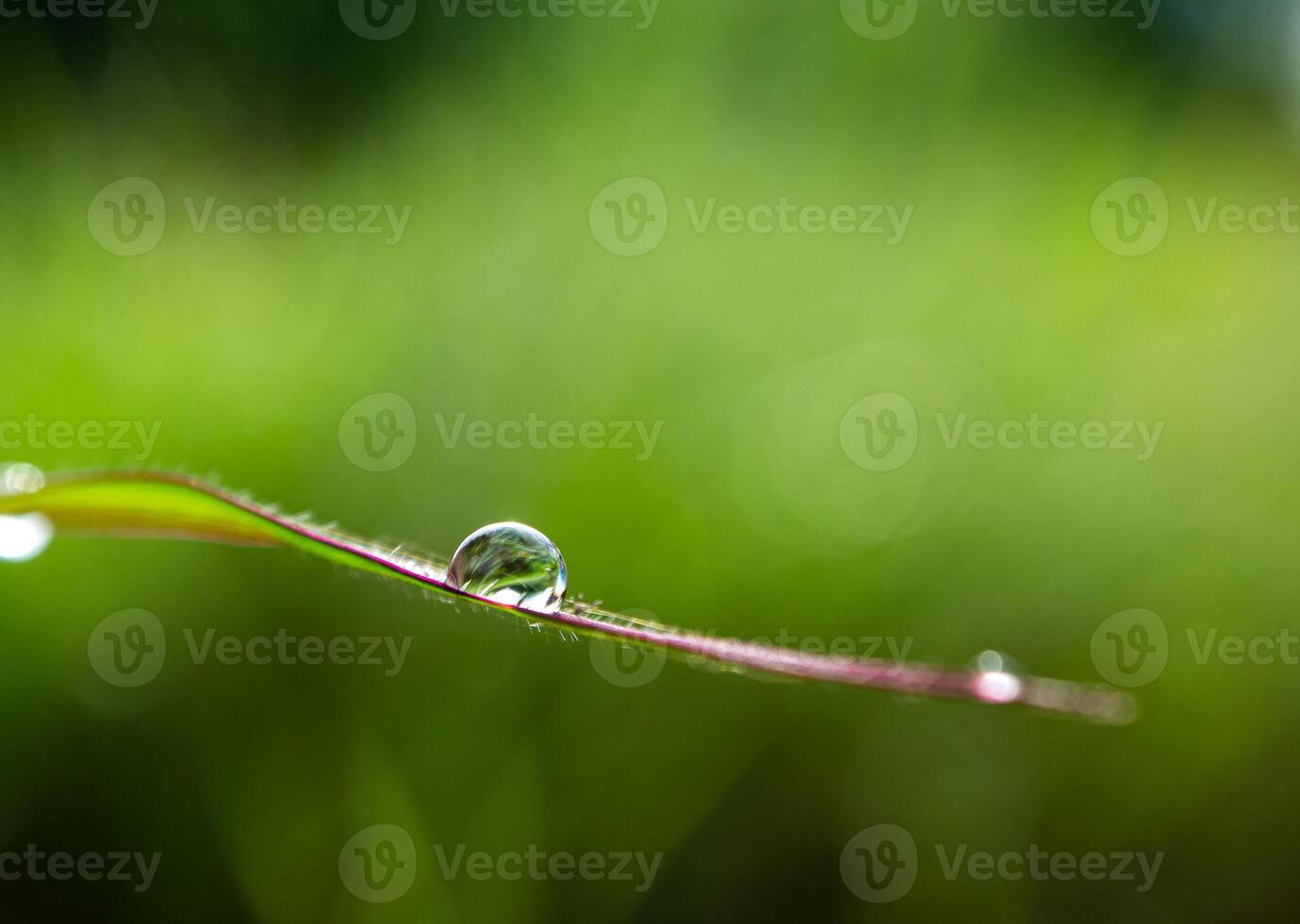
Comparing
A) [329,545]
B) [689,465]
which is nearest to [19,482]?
[329,545]

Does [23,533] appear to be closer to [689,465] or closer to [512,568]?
[512,568]

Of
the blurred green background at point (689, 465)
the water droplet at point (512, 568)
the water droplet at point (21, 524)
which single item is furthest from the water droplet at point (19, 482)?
the blurred green background at point (689, 465)

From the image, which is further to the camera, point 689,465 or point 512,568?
point 689,465

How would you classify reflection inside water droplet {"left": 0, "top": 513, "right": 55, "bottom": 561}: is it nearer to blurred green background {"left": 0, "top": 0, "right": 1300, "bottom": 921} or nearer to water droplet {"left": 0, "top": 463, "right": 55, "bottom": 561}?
water droplet {"left": 0, "top": 463, "right": 55, "bottom": 561}

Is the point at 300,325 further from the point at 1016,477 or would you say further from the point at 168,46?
the point at 168,46

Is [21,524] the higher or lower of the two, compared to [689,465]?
lower

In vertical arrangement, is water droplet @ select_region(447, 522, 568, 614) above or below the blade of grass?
above

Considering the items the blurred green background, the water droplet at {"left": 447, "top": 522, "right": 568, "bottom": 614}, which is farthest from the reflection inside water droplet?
the blurred green background
